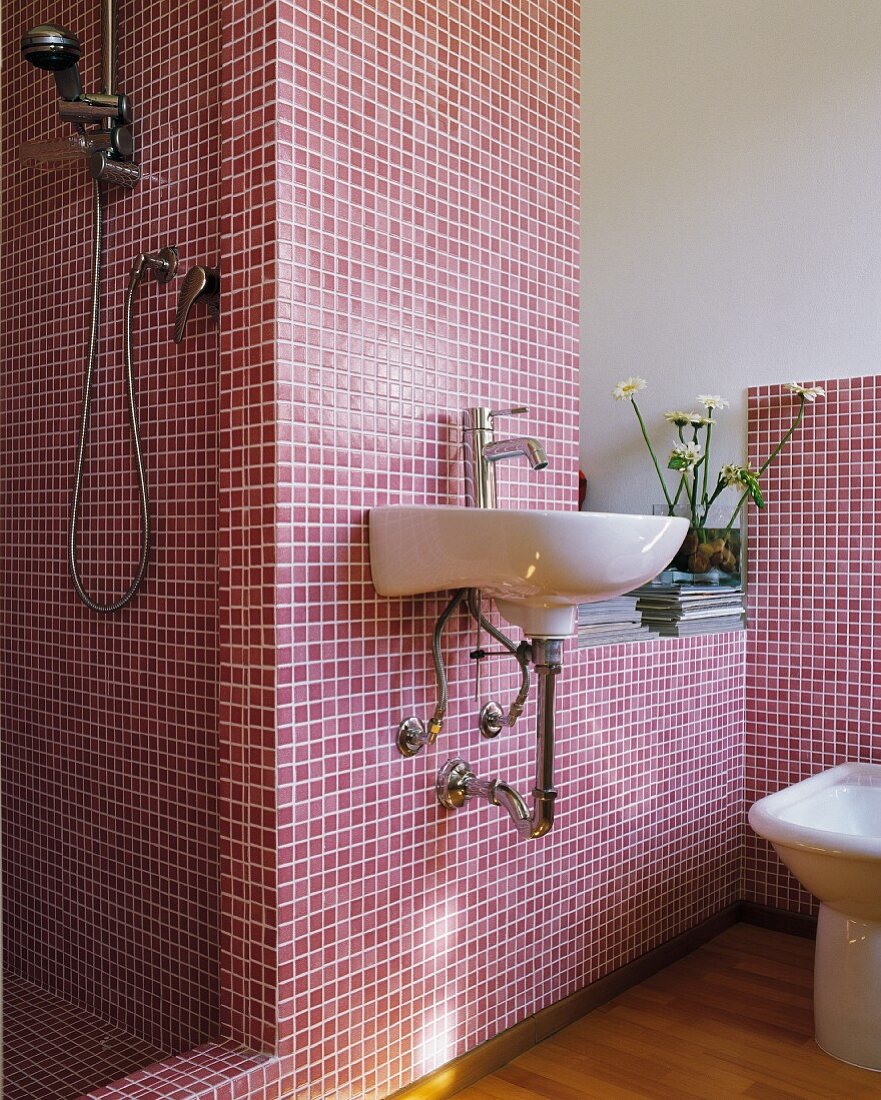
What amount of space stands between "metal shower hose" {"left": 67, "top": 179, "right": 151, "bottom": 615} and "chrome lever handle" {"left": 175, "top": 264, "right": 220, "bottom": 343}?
0.69 feet

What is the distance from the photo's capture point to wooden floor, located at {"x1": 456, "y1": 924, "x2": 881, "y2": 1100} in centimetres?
A: 186

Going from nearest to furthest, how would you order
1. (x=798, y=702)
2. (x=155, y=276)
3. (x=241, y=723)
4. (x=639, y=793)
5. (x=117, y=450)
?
(x=241, y=723)
(x=155, y=276)
(x=117, y=450)
(x=639, y=793)
(x=798, y=702)

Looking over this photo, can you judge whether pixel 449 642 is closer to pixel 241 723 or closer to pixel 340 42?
pixel 241 723

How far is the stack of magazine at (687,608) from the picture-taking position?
2.50 m

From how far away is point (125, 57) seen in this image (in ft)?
6.33

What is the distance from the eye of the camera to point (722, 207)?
2.81 metres

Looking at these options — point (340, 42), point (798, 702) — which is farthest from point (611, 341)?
point (340, 42)

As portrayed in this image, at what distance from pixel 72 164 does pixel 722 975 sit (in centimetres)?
222

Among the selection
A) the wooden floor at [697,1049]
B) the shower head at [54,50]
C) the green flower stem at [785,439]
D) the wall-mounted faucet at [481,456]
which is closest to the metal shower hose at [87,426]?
the shower head at [54,50]

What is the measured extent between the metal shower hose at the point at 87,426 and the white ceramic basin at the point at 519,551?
0.48m

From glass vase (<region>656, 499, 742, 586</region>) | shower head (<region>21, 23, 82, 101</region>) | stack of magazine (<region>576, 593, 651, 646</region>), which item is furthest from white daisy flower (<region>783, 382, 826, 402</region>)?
shower head (<region>21, 23, 82, 101</region>)

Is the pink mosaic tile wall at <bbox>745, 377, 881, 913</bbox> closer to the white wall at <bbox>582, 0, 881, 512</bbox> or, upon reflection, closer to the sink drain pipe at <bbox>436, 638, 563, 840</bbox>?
the white wall at <bbox>582, 0, 881, 512</bbox>

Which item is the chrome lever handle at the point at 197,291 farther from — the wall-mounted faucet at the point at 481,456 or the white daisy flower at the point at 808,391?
the white daisy flower at the point at 808,391

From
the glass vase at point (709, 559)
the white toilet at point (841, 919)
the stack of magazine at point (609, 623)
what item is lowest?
the white toilet at point (841, 919)
